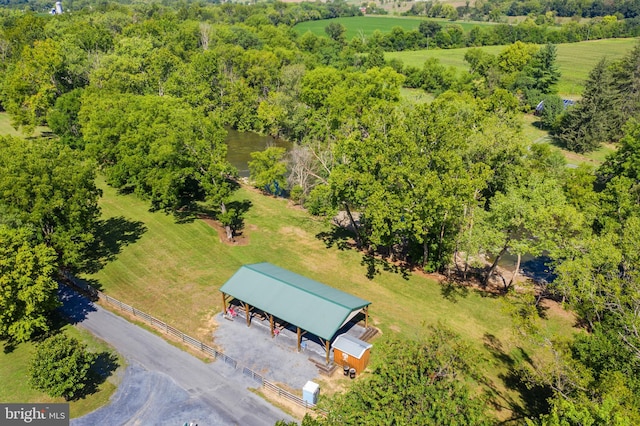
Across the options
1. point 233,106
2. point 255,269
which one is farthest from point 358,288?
point 233,106

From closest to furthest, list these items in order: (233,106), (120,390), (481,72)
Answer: (120,390) < (233,106) < (481,72)

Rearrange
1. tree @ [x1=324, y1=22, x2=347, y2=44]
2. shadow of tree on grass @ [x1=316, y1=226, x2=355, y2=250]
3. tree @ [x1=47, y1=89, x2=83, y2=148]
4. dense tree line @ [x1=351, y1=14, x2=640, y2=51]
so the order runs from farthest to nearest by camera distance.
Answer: tree @ [x1=324, y1=22, x2=347, y2=44], dense tree line @ [x1=351, y1=14, x2=640, y2=51], tree @ [x1=47, y1=89, x2=83, y2=148], shadow of tree on grass @ [x1=316, y1=226, x2=355, y2=250]

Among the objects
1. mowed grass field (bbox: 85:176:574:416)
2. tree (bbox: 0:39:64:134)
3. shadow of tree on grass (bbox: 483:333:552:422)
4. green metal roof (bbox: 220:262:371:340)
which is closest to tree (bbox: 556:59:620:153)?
mowed grass field (bbox: 85:176:574:416)

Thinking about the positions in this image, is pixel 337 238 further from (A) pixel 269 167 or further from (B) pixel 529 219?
(B) pixel 529 219

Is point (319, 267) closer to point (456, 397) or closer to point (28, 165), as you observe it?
point (456, 397)

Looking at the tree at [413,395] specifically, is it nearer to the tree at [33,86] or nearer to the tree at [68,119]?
the tree at [68,119]

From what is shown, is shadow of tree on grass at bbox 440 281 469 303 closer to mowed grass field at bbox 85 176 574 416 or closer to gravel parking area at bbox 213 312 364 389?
mowed grass field at bbox 85 176 574 416

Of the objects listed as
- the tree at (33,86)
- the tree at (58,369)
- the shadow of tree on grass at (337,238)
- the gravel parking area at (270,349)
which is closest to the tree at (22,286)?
the tree at (58,369)
